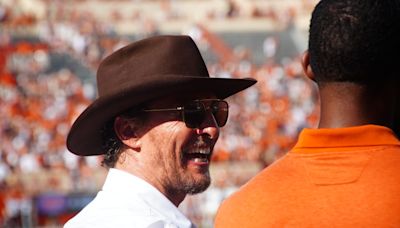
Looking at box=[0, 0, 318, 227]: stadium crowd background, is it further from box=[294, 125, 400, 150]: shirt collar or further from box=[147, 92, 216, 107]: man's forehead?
box=[294, 125, 400, 150]: shirt collar

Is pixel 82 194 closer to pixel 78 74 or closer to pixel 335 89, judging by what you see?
pixel 78 74

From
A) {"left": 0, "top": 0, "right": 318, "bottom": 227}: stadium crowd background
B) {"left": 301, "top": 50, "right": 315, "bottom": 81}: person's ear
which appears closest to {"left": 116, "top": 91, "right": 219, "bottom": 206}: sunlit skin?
{"left": 301, "top": 50, "right": 315, "bottom": 81}: person's ear

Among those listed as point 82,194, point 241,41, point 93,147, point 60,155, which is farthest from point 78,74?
point 93,147

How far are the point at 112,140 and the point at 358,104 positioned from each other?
110 cm

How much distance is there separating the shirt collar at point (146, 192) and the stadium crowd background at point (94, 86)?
1236 centimetres

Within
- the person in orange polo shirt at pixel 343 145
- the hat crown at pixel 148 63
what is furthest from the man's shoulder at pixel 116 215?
the person in orange polo shirt at pixel 343 145

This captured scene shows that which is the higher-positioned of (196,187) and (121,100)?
(121,100)

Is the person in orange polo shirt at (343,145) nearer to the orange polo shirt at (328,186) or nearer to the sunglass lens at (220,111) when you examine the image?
the orange polo shirt at (328,186)

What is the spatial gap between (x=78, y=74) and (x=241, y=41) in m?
5.46

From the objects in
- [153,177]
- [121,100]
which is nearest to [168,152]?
[153,177]

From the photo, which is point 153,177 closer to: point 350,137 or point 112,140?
point 112,140

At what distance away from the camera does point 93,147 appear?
3.18m

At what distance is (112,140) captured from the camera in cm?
309

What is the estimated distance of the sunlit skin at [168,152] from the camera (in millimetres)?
2953
